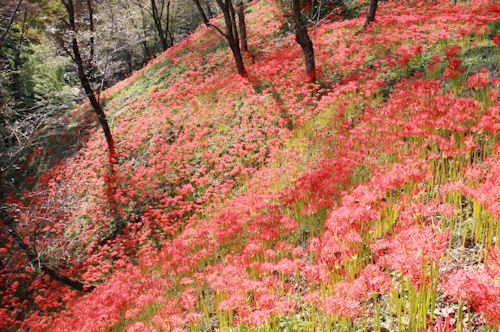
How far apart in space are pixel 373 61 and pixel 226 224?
857 cm

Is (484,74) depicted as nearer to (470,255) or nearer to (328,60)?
(470,255)

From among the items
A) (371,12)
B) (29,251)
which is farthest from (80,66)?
(371,12)

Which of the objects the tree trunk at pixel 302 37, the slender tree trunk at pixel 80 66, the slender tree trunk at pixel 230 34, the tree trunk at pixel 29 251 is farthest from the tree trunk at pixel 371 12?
the tree trunk at pixel 29 251

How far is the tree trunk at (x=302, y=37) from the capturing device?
9.72m

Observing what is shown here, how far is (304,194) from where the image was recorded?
5.86 meters

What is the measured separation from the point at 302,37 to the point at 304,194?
7.06m

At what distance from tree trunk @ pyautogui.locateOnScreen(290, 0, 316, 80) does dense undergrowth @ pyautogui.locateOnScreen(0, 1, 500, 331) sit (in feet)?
2.07

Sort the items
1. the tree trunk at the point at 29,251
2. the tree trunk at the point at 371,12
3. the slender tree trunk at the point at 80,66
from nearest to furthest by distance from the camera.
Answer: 1. the tree trunk at the point at 29,251
2. the slender tree trunk at the point at 80,66
3. the tree trunk at the point at 371,12

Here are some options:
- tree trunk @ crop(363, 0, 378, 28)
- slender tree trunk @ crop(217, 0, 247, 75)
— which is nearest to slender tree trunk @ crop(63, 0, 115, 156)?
slender tree trunk @ crop(217, 0, 247, 75)

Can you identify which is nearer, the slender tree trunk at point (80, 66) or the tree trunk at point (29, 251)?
the tree trunk at point (29, 251)

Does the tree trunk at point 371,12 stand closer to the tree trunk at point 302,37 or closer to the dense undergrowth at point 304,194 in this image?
the dense undergrowth at point 304,194

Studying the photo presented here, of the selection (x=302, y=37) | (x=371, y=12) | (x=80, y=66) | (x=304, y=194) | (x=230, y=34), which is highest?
(x=80, y=66)

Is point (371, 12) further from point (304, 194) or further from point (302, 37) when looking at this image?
point (304, 194)

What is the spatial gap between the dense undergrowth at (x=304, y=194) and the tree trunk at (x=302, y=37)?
2.07ft
